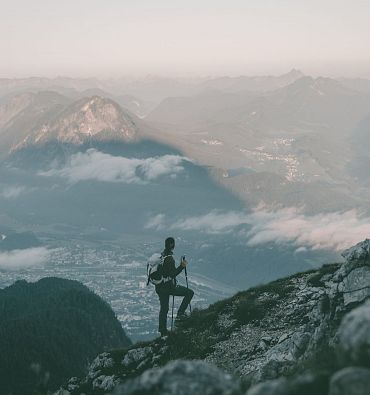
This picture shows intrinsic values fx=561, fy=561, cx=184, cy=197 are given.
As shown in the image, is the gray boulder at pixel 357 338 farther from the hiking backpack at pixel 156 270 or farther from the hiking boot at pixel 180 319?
the hiking boot at pixel 180 319

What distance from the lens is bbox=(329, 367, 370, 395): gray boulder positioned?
11750mm

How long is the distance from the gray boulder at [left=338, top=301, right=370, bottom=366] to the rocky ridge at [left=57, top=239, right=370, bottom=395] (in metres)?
0.02

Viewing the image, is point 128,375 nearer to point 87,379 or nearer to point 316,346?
point 87,379

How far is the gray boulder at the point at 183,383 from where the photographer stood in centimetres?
1302

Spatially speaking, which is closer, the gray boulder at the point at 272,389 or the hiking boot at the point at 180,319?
the gray boulder at the point at 272,389

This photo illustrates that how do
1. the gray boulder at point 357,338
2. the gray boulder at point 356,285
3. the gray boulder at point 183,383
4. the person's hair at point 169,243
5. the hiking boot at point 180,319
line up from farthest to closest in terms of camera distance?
the hiking boot at point 180,319 < the person's hair at point 169,243 < the gray boulder at point 356,285 < the gray boulder at point 357,338 < the gray boulder at point 183,383

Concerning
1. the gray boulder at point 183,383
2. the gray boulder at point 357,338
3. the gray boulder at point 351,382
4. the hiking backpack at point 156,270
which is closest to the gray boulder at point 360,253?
the hiking backpack at point 156,270

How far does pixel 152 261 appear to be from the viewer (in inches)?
1271

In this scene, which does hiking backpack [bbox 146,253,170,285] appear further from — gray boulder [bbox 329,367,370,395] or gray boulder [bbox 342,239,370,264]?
gray boulder [bbox 329,367,370,395]

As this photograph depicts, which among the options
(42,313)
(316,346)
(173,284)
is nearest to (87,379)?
(173,284)

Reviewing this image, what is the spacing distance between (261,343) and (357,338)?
54.6ft

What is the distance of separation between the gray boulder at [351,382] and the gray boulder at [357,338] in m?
0.85

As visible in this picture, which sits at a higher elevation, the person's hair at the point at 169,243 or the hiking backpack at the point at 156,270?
the person's hair at the point at 169,243

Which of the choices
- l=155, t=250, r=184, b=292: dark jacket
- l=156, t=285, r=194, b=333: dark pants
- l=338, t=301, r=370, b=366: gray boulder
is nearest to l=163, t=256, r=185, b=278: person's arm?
l=155, t=250, r=184, b=292: dark jacket
